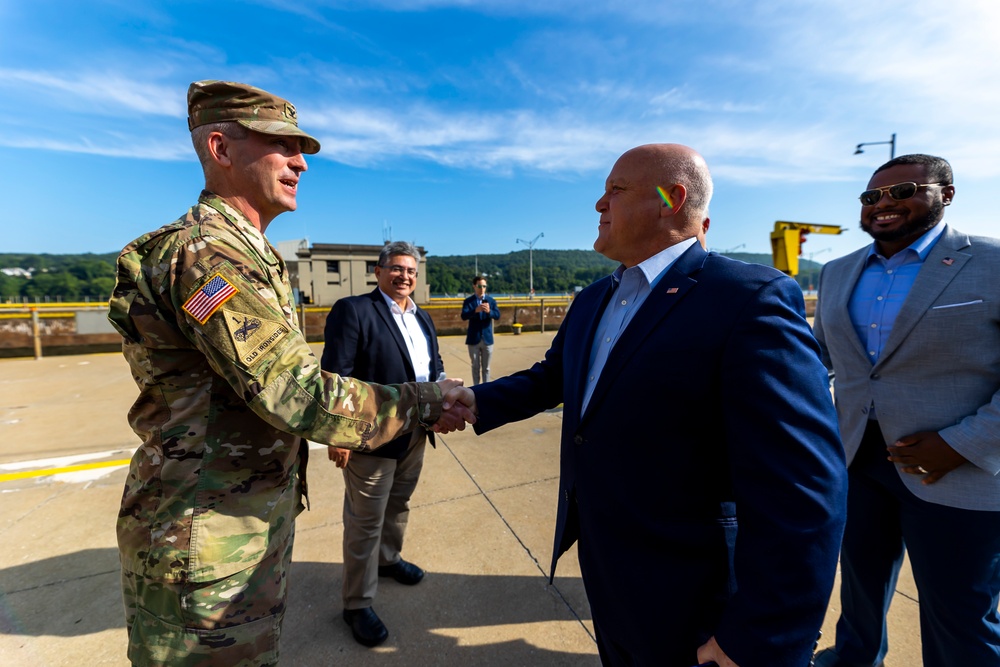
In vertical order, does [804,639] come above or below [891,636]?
above

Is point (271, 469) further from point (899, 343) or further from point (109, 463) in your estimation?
point (109, 463)

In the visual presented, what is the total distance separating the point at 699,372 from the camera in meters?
1.20

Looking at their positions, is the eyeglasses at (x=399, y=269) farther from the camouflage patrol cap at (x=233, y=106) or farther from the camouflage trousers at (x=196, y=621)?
the camouflage trousers at (x=196, y=621)

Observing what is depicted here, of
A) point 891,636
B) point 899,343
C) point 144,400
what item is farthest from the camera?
point 891,636

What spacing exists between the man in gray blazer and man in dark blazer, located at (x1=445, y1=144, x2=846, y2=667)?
3.71 feet

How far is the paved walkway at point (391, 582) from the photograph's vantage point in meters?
2.31

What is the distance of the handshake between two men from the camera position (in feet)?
6.06

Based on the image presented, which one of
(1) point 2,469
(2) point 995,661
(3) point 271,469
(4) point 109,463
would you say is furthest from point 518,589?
(1) point 2,469

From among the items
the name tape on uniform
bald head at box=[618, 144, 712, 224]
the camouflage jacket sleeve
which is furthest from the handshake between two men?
bald head at box=[618, 144, 712, 224]

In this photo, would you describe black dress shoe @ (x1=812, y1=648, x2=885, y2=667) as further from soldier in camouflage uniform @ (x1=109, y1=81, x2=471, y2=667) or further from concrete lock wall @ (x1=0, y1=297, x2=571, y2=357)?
→ concrete lock wall @ (x1=0, y1=297, x2=571, y2=357)

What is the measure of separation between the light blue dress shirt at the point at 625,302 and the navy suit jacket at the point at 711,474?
6 centimetres

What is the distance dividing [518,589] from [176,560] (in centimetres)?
196

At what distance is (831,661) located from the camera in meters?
2.24

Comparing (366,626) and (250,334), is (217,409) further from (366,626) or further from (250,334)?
(366,626)
